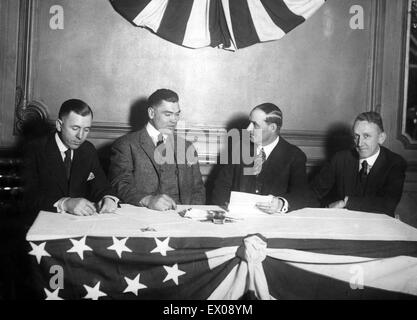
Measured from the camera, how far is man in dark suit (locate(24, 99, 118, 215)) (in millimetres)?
2734

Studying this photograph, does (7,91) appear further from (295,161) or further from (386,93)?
(386,93)

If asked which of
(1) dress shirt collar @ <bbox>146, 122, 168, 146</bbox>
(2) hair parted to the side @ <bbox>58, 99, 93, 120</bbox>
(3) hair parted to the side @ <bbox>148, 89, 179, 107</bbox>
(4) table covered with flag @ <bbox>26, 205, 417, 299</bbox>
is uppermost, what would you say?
(3) hair parted to the side @ <bbox>148, 89, 179, 107</bbox>

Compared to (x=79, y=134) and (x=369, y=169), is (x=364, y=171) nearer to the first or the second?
(x=369, y=169)

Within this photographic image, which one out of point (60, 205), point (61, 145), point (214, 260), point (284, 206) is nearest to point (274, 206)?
point (284, 206)

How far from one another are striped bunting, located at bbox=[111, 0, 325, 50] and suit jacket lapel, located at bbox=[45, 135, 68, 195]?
4.79ft

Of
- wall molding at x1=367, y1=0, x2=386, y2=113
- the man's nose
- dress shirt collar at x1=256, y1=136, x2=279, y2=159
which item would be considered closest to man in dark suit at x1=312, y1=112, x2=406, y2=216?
dress shirt collar at x1=256, y1=136, x2=279, y2=159

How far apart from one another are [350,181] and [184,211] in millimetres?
1400

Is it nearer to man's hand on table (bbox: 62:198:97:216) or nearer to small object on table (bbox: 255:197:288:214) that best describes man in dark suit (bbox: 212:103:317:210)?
small object on table (bbox: 255:197:288:214)

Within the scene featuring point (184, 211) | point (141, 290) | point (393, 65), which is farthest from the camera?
point (393, 65)

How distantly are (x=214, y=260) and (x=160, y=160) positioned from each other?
1.20 metres

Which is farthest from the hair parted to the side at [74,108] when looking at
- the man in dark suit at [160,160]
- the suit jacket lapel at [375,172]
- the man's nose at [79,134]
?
the suit jacket lapel at [375,172]

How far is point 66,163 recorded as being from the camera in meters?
2.86

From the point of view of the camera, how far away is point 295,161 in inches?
122
